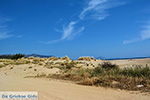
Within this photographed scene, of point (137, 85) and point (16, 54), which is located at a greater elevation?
point (16, 54)

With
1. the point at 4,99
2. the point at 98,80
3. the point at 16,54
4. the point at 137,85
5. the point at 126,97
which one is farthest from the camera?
the point at 16,54

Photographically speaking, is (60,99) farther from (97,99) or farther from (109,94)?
(109,94)

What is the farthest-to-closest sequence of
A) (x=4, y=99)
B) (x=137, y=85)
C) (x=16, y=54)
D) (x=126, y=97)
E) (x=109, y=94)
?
1. (x=16, y=54)
2. (x=137, y=85)
3. (x=109, y=94)
4. (x=126, y=97)
5. (x=4, y=99)

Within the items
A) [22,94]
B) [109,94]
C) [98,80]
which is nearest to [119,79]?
[98,80]

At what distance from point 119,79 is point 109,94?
2491mm

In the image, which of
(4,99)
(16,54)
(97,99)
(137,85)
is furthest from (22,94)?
(16,54)

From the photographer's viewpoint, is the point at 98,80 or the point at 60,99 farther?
the point at 98,80

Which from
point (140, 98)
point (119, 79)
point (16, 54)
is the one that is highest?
point (16, 54)

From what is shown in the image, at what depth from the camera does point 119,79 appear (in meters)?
8.80

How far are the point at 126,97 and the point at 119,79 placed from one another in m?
2.78

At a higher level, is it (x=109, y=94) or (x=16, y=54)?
(x=16, y=54)

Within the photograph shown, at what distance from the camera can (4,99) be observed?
18.5 ft

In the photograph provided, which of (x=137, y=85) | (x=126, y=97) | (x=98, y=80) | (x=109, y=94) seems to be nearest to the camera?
(x=126, y=97)

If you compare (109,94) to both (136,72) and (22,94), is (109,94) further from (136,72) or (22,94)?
(136,72)
